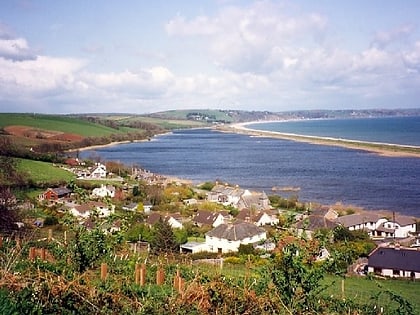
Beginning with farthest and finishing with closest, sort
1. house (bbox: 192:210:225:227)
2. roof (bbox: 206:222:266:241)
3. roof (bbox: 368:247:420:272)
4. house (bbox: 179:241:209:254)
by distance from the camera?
house (bbox: 192:210:225:227)
roof (bbox: 206:222:266:241)
house (bbox: 179:241:209:254)
roof (bbox: 368:247:420:272)

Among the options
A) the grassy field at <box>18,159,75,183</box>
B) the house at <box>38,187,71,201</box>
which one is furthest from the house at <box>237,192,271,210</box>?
the grassy field at <box>18,159,75,183</box>

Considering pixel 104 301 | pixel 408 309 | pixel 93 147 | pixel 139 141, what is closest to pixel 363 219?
pixel 408 309

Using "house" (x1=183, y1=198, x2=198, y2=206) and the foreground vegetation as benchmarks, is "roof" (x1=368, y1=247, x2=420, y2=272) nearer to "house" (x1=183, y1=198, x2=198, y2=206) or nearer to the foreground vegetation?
the foreground vegetation

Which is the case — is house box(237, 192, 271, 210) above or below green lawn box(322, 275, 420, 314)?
below

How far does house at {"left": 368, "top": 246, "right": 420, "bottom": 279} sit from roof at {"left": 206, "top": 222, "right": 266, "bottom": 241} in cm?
630

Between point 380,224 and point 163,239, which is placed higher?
point 163,239

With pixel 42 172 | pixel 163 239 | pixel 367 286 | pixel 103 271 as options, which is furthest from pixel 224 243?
pixel 42 172

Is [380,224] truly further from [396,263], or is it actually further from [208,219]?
[208,219]

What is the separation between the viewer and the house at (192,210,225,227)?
1085 inches

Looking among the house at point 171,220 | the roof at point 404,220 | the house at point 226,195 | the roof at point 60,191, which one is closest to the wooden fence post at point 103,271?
the house at point 171,220

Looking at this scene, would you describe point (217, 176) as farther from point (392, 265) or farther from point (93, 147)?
point (93, 147)

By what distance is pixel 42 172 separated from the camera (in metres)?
41.6

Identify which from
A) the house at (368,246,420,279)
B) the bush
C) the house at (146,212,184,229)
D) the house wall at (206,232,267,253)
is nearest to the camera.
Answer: the house at (368,246,420,279)

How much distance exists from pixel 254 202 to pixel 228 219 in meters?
4.07
